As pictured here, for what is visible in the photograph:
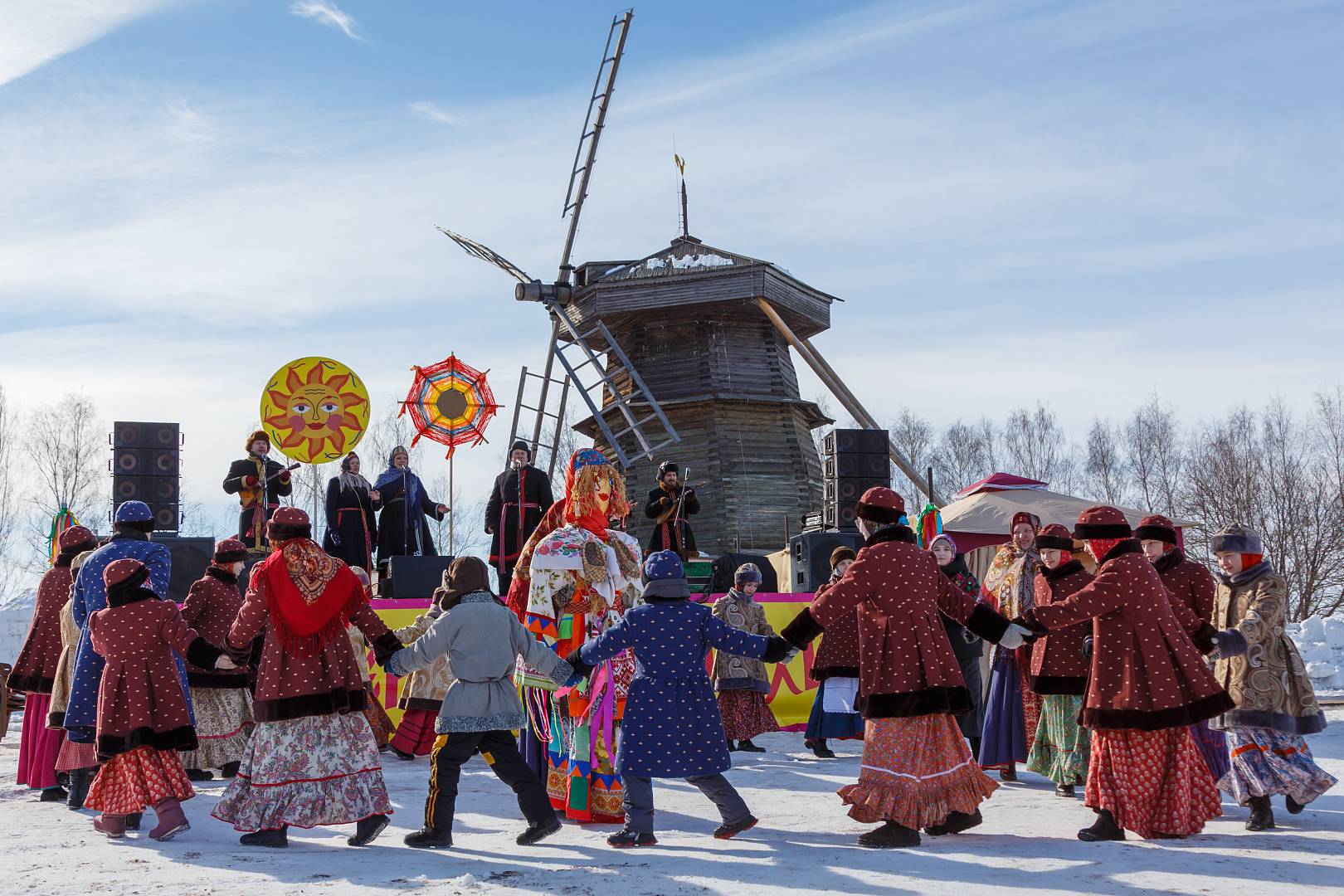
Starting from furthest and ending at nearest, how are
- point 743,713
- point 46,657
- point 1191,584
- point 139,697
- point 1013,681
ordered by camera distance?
1. point 743,713
2. point 1013,681
3. point 46,657
4. point 1191,584
5. point 139,697

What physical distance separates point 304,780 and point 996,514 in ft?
36.0

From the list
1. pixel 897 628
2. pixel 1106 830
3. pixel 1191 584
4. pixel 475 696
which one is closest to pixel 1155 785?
pixel 1106 830

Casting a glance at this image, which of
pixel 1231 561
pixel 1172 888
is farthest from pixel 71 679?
pixel 1231 561

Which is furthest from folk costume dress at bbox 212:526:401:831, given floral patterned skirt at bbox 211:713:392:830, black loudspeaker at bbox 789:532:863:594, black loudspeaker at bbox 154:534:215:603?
black loudspeaker at bbox 789:532:863:594

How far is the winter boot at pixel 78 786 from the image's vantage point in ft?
21.7

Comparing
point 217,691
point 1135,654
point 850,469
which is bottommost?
point 217,691

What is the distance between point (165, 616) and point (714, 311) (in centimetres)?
1653

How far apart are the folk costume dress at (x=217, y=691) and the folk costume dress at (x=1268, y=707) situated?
5190mm

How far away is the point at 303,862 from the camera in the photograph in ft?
16.2

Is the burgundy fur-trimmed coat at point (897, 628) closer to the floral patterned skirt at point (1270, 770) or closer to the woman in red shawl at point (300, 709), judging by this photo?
the floral patterned skirt at point (1270, 770)

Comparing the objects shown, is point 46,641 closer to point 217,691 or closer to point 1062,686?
point 217,691

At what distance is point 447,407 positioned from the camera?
567 inches

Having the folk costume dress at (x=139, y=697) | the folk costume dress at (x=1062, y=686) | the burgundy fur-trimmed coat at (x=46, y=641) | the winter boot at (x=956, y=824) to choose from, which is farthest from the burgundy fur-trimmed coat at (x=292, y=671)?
the folk costume dress at (x=1062, y=686)

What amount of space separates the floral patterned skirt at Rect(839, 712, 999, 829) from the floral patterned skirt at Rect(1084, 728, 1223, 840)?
1.68 feet
